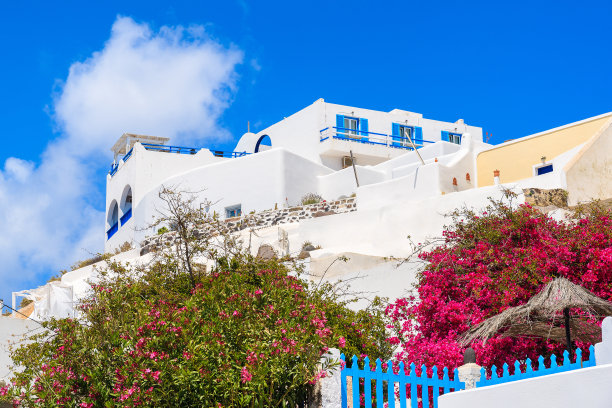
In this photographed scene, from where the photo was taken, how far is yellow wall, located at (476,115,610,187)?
75.8 ft

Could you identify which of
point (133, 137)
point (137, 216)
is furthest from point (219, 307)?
point (133, 137)

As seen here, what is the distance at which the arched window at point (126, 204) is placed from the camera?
35469mm

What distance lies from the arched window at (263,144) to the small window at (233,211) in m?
8.87

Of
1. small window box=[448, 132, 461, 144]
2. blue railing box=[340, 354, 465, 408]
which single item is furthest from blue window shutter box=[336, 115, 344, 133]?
blue railing box=[340, 354, 465, 408]

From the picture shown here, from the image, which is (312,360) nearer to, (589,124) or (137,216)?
(589,124)

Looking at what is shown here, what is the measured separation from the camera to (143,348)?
796 centimetres

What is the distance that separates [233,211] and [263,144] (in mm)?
10240

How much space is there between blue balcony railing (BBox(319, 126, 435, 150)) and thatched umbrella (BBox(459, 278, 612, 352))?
82.7ft

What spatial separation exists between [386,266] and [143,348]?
9.39 metres

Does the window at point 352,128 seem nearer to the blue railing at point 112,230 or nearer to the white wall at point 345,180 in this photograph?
the white wall at point 345,180

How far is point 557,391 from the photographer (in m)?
5.93

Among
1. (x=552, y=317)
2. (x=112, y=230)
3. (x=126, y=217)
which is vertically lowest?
(x=552, y=317)

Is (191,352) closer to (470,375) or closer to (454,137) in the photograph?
(470,375)

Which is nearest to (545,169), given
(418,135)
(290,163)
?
(290,163)
